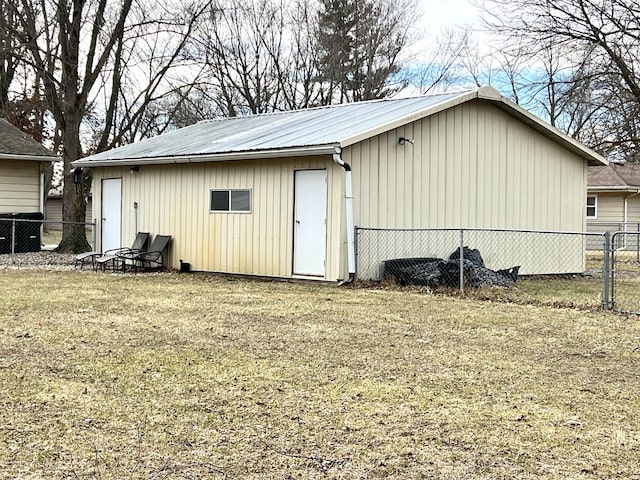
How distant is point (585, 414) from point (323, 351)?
255 cm

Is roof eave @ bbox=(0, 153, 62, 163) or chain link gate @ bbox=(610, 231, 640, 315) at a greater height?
roof eave @ bbox=(0, 153, 62, 163)

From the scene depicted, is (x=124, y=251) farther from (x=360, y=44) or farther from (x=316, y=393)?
(x=360, y=44)

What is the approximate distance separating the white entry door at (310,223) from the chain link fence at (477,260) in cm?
64

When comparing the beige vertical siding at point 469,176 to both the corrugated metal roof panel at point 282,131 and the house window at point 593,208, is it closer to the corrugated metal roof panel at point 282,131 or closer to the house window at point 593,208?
the corrugated metal roof panel at point 282,131

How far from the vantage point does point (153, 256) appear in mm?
15516

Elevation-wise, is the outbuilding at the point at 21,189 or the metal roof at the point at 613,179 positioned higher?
the metal roof at the point at 613,179

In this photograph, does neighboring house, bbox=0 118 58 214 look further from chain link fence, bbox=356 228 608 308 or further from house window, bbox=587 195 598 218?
house window, bbox=587 195 598 218

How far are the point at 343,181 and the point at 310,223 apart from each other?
1.01 metres

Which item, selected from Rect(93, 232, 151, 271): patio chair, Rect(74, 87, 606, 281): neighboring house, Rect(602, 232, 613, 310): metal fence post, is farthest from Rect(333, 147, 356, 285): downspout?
Rect(93, 232, 151, 271): patio chair

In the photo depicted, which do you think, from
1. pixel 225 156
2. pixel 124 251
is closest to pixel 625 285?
pixel 225 156

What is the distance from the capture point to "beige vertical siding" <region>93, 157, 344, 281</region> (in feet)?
41.7

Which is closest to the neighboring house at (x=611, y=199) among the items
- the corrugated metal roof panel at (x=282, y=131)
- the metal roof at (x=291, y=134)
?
the metal roof at (x=291, y=134)

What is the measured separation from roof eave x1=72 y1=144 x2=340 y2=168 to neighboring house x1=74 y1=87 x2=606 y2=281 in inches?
1.0

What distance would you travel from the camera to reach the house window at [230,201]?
14070mm
